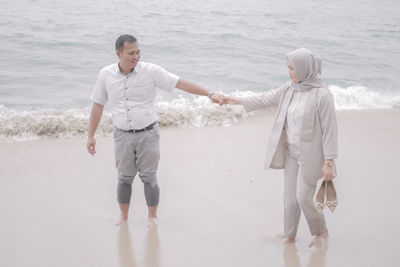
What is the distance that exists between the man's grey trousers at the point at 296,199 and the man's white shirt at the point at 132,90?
121 cm

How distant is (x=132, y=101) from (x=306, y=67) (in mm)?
1439

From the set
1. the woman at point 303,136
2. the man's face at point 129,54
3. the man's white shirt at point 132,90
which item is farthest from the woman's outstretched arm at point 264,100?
the man's face at point 129,54

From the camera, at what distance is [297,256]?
3891mm

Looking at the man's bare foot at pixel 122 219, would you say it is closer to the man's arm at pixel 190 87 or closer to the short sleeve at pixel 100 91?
the short sleeve at pixel 100 91

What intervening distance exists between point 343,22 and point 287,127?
16774 millimetres

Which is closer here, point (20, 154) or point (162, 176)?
point (162, 176)

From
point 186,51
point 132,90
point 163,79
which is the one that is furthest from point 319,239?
point 186,51

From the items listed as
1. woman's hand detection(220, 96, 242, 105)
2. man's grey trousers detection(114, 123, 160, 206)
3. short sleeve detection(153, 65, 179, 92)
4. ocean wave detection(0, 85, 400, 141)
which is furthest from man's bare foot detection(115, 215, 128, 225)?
ocean wave detection(0, 85, 400, 141)

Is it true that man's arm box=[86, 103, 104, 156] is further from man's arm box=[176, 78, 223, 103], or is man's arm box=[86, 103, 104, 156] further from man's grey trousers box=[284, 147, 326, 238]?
man's grey trousers box=[284, 147, 326, 238]

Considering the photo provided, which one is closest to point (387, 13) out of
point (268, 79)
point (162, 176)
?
point (268, 79)

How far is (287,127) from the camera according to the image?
386cm

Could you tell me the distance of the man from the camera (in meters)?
3.98

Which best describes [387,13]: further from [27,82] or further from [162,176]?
[162,176]

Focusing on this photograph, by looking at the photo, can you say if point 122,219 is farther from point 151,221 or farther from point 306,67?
point 306,67
